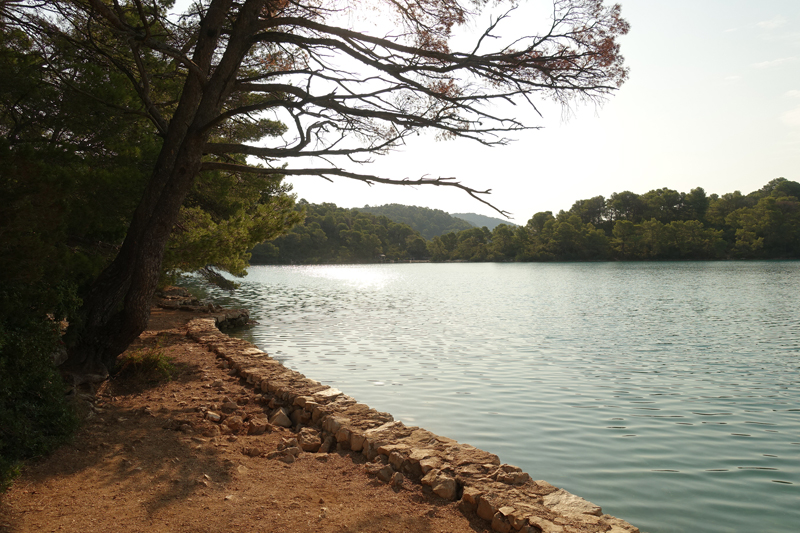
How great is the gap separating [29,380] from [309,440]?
2.70 meters

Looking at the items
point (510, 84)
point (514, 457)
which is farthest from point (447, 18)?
point (514, 457)

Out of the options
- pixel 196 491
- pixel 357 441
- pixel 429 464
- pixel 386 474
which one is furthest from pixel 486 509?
pixel 196 491

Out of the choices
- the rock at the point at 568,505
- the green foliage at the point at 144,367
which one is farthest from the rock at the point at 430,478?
the green foliage at the point at 144,367

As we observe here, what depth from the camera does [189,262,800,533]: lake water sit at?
5262 millimetres

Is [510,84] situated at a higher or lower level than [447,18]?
lower

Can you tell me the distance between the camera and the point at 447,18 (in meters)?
7.14

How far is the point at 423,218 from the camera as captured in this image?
7352 inches

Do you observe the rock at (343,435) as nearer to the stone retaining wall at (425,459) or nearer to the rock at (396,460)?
the stone retaining wall at (425,459)

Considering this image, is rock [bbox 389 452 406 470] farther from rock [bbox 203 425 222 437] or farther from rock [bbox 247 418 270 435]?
rock [bbox 203 425 222 437]

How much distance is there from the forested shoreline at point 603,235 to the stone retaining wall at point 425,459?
8542 centimetres

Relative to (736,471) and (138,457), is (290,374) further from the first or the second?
(736,471)

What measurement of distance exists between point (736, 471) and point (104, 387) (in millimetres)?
8066

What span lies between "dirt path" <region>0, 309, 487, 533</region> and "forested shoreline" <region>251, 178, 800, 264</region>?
3405 inches

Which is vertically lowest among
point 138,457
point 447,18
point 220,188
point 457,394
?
point 457,394
